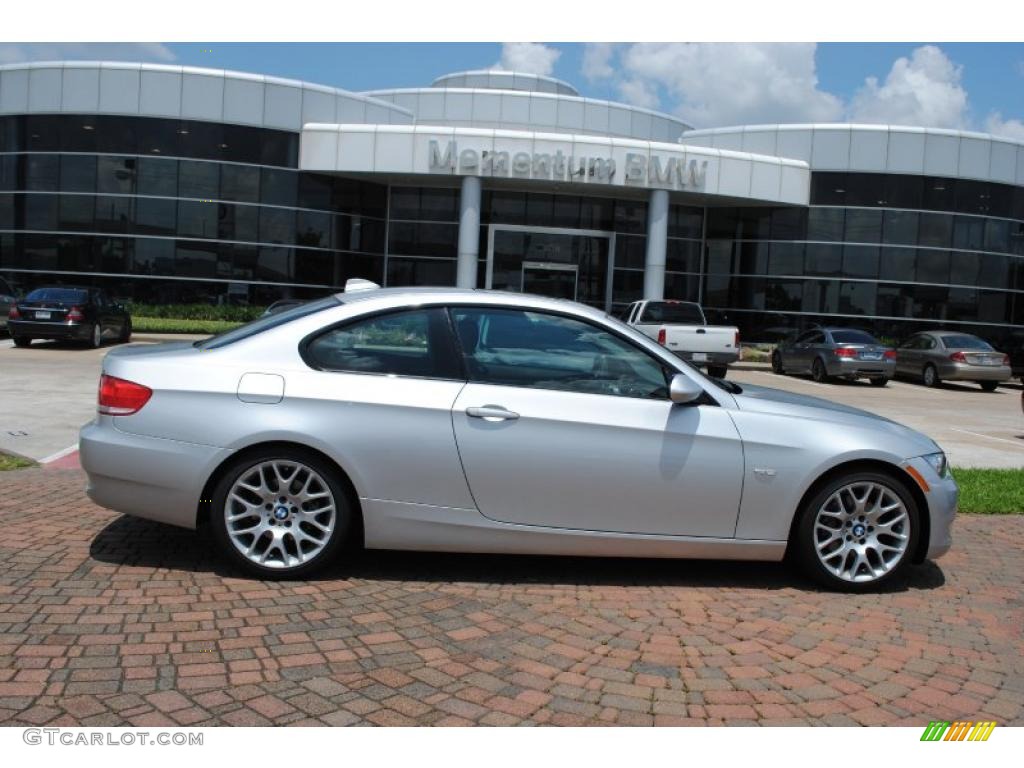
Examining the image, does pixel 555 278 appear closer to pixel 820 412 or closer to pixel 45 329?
pixel 45 329

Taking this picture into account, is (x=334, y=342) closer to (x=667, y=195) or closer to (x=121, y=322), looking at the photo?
(x=121, y=322)

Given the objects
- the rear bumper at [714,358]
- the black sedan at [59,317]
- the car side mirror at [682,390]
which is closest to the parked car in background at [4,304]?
the black sedan at [59,317]

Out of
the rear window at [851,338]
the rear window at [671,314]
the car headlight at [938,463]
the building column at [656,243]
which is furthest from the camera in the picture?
the building column at [656,243]

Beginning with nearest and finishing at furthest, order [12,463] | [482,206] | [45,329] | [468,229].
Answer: [12,463] < [45,329] < [468,229] < [482,206]

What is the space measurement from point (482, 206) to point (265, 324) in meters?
28.5

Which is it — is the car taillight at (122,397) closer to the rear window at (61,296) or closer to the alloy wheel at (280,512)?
the alloy wheel at (280,512)

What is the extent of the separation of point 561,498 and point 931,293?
31274mm

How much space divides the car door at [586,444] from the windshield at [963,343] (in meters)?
21.5

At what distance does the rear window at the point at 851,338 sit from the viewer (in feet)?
77.1

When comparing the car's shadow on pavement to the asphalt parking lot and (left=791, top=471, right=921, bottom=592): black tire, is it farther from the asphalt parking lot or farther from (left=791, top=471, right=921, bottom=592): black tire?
the asphalt parking lot

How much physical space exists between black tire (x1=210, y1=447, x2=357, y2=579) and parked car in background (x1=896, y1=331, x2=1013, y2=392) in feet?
72.3

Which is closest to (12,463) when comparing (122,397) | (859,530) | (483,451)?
(122,397)
